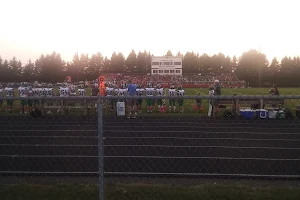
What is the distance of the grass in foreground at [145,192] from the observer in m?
5.73

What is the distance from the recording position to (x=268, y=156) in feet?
28.5

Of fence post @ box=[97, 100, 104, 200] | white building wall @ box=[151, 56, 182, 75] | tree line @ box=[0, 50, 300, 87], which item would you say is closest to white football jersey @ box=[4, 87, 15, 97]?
fence post @ box=[97, 100, 104, 200]

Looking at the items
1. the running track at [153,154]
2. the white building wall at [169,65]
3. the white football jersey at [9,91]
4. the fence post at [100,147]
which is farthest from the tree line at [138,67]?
the fence post at [100,147]

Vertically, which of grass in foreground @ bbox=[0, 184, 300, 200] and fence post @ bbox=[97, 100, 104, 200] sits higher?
fence post @ bbox=[97, 100, 104, 200]

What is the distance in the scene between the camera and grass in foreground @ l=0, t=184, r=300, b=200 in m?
5.73

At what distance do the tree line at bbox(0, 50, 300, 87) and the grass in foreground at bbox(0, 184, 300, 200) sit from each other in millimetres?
57026

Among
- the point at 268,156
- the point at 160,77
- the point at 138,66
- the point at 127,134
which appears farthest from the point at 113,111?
the point at 138,66

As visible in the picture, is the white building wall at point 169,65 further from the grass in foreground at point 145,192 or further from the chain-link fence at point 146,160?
the grass in foreground at point 145,192

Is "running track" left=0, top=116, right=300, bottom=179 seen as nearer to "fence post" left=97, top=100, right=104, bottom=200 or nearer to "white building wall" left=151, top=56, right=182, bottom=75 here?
"fence post" left=97, top=100, right=104, bottom=200

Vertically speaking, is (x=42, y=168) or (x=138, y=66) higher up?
(x=138, y=66)

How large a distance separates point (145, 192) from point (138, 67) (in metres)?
85.3

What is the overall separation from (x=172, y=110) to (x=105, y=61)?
71.8 meters

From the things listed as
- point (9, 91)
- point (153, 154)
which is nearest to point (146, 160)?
point (153, 154)

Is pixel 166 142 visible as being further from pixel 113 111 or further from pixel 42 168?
pixel 113 111
